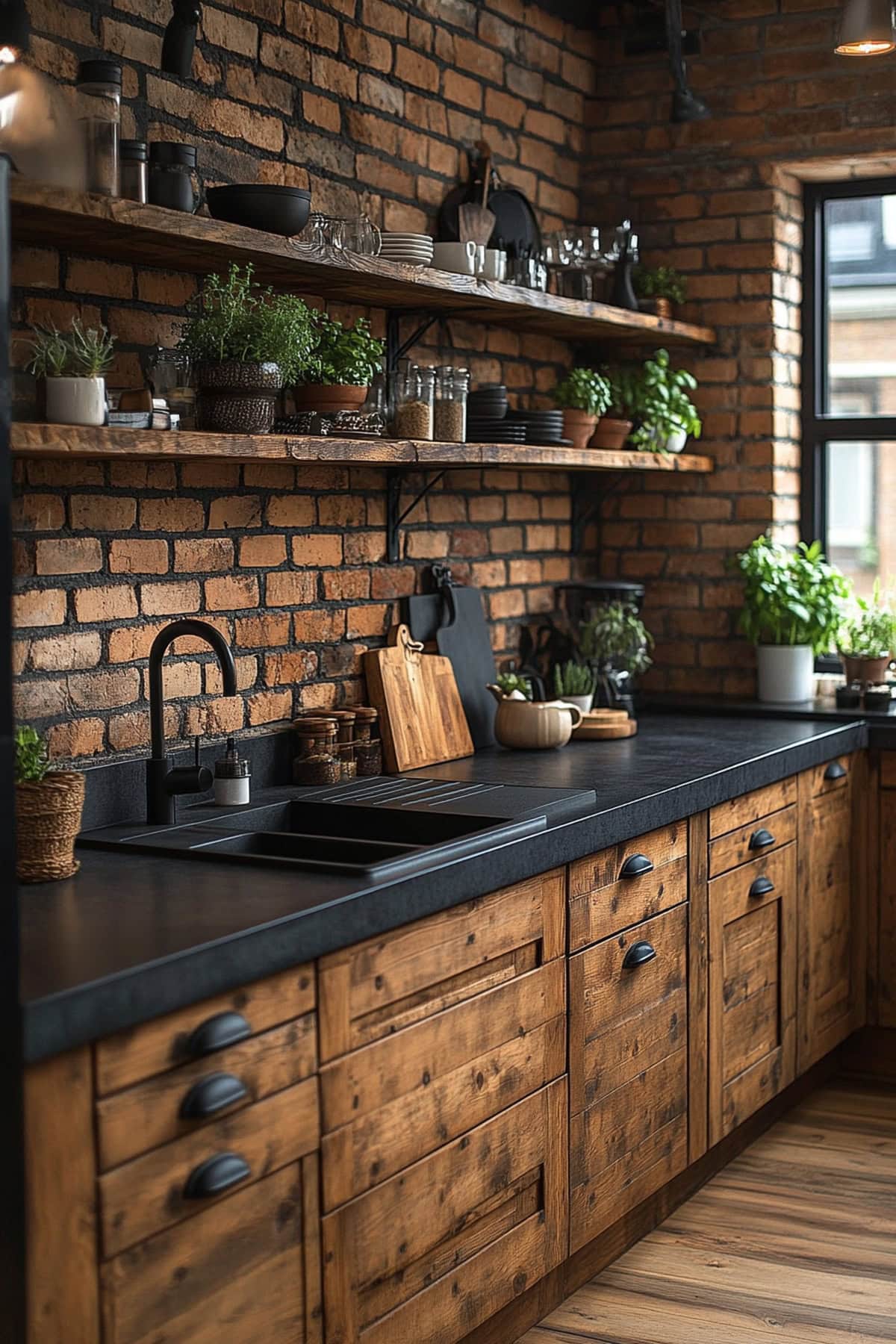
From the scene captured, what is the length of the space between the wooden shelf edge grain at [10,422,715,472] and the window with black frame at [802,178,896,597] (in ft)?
2.92

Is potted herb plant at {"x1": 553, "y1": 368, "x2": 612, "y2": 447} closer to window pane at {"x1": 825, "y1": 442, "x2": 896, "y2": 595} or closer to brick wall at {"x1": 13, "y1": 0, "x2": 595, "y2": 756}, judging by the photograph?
brick wall at {"x1": 13, "y1": 0, "x2": 595, "y2": 756}

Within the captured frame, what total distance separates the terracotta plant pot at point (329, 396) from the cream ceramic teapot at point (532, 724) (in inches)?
37.1

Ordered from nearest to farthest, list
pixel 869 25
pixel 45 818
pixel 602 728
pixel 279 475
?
pixel 45 818 < pixel 279 475 < pixel 869 25 < pixel 602 728

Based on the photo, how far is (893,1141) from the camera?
3.87 m

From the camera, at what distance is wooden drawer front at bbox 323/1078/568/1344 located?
2.32m

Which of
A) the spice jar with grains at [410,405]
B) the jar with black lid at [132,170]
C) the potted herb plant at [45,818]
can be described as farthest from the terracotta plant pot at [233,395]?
the potted herb plant at [45,818]

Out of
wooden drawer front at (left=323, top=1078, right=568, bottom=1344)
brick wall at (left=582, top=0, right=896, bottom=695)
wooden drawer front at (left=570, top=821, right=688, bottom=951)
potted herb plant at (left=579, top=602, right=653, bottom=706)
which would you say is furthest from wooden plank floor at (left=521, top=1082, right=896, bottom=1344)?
brick wall at (left=582, top=0, right=896, bottom=695)

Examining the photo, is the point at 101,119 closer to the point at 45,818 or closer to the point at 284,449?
the point at 284,449

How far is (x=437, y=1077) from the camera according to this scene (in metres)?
2.50

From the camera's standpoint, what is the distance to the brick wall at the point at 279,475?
2.77m

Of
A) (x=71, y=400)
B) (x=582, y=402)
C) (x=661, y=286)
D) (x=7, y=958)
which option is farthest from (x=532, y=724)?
(x=7, y=958)

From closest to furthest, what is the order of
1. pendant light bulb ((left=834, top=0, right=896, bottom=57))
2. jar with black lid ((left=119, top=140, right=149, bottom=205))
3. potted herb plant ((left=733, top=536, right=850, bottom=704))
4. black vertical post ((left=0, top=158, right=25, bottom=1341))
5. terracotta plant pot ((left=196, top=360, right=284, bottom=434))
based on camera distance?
black vertical post ((left=0, top=158, right=25, bottom=1341))
jar with black lid ((left=119, top=140, right=149, bottom=205))
terracotta plant pot ((left=196, top=360, right=284, bottom=434))
pendant light bulb ((left=834, top=0, right=896, bottom=57))
potted herb plant ((left=733, top=536, right=850, bottom=704))

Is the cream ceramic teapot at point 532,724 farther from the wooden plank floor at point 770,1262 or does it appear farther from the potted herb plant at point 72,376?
the potted herb plant at point 72,376

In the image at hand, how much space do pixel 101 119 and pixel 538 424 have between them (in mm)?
1521
